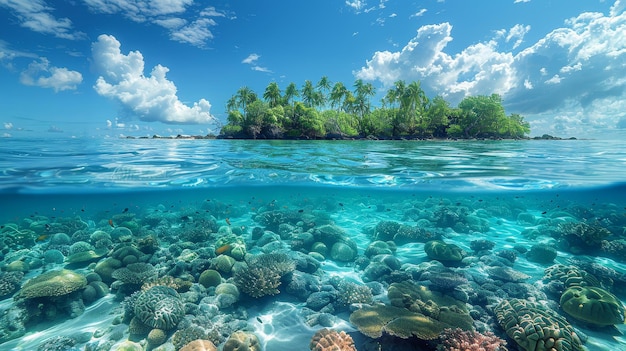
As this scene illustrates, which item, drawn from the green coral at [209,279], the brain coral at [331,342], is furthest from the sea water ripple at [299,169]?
the brain coral at [331,342]

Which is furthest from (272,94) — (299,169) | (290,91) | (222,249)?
(222,249)

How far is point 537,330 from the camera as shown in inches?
206

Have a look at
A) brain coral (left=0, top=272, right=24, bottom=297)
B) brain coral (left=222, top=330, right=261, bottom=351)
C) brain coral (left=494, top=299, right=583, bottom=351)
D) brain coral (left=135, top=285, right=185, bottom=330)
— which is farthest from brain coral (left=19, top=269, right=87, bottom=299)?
brain coral (left=494, top=299, right=583, bottom=351)

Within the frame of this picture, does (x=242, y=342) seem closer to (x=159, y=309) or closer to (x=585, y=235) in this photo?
(x=159, y=309)

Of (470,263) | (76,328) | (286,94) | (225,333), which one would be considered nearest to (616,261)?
(470,263)

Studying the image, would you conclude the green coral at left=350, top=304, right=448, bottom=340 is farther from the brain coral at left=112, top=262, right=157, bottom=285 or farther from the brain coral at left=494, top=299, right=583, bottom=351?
the brain coral at left=112, top=262, right=157, bottom=285

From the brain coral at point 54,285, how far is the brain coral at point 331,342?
6586mm

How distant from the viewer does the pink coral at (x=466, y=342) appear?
Answer: 4750 millimetres

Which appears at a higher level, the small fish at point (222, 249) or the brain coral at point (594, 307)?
the small fish at point (222, 249)

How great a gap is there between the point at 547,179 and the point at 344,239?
46.7 feet

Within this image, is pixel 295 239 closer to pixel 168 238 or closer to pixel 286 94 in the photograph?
pixel 168 238

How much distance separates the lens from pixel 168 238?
1238 centimetres

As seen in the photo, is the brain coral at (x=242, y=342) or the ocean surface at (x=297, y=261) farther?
the ocean surface at (x=297, y=261)

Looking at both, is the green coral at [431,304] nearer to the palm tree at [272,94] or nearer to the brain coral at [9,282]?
the brain coral at [9,282]
